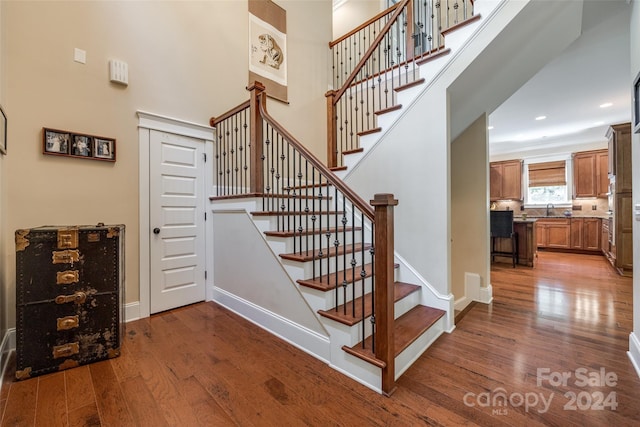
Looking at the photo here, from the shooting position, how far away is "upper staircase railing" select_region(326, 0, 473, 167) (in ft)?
10.2

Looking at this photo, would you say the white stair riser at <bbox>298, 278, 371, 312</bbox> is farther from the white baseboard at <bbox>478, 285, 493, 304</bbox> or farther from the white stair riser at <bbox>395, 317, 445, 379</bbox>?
the white baseboard at <bbox>478, 285, 493, 304</bbox>

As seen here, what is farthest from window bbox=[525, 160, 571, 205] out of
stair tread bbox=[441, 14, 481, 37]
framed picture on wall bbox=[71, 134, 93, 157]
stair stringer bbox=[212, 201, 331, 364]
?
framed picture on wall bbox=[71, 134, 93, 157]

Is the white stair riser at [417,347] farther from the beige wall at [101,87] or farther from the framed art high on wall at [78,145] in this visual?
the framed art high on wall at [78,145]

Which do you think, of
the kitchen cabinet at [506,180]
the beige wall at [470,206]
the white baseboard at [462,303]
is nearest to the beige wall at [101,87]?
the beige wall at [470,206]

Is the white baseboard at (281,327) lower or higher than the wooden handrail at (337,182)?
lower

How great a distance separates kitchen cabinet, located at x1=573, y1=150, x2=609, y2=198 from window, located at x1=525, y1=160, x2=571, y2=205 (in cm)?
26

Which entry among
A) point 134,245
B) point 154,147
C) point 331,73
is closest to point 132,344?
point 134,245

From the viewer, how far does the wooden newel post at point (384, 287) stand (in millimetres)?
1633

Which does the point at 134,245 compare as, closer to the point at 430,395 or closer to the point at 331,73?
the point at 430,395

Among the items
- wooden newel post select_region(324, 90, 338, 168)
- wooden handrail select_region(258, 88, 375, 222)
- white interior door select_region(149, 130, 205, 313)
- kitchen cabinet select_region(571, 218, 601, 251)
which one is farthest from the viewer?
kitchen cabinet select_region(571, 218, 601, 251)

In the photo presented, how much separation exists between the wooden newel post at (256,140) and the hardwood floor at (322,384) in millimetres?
1393

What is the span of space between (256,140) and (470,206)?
8.92ft

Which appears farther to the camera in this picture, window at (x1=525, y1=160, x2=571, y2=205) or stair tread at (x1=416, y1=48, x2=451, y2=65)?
window at (x1=525, y1=160, x2=571, y2=205)

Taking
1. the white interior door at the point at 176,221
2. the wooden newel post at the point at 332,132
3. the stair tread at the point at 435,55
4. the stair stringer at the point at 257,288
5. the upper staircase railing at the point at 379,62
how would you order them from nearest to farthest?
the stair stringer at the point at 257,288, the stair tread at the point at 435,55, the white interior door at the point at 176,221, the upper staircase railing at the point at 379,62, the wooden newel post at the point at 332,132
